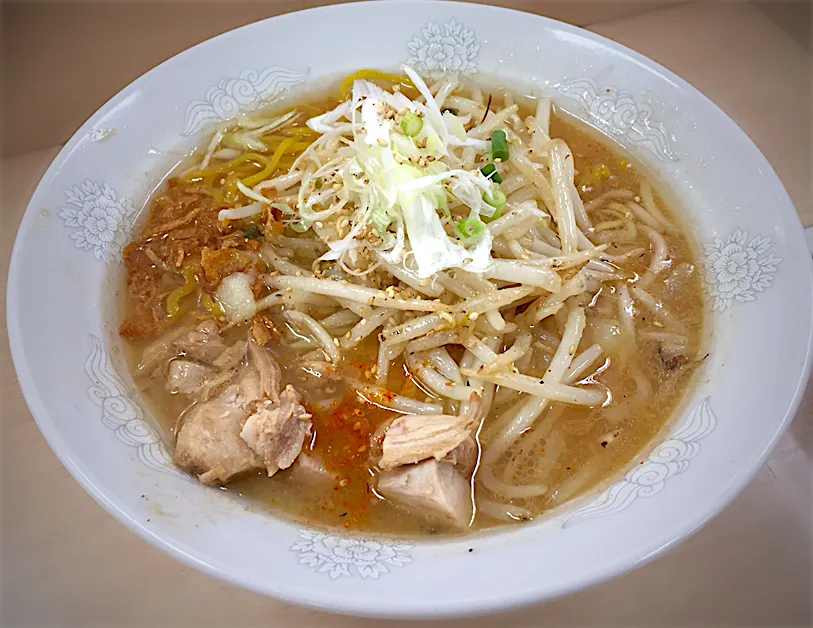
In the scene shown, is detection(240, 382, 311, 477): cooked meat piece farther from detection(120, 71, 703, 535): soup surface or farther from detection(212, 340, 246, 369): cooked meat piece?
detection(212, 340, 246, 369): cooked meat piece

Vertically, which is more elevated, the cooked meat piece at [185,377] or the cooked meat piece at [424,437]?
the cooked meat piece at [424,437]

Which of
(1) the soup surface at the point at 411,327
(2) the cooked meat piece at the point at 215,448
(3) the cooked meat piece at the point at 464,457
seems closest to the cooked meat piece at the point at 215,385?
(1) the soup surface at the point at 411,327

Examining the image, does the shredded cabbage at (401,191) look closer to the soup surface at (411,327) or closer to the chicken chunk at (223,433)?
the soup surface at (411,327)

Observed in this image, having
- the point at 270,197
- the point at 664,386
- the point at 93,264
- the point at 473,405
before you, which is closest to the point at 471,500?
the point at 473,405

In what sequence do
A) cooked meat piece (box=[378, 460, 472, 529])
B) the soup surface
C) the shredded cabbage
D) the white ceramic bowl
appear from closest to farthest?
the white ceramic bowl, cooked meat piece (box=[378, 460, 472, 529]), the soup surface, the shredded cabbage

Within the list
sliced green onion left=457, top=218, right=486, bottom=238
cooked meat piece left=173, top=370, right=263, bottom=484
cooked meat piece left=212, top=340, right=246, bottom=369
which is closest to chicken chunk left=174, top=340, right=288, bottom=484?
cooked meat piece left=173, top=370, right=263, bottom=484

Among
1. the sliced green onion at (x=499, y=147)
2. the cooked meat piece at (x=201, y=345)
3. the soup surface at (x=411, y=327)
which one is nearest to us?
the soup surface at (x=411, y=327)
